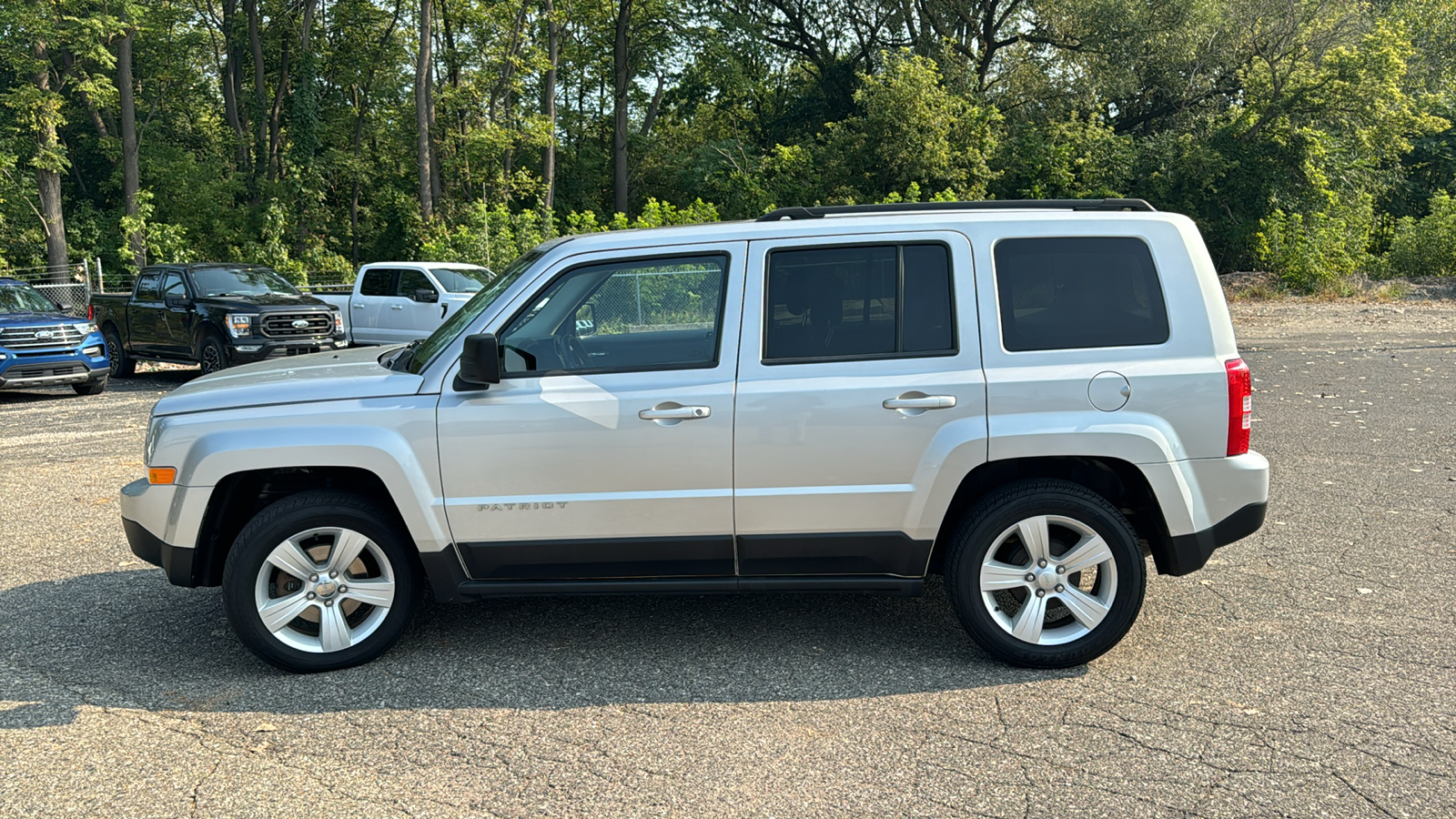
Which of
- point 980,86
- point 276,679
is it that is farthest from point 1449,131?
point 276,679

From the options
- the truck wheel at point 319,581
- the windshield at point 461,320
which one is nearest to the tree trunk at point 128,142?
the windshield at point 461,320

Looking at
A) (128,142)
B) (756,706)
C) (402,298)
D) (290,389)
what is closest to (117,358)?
(402,298)

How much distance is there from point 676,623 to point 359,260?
41.9 metres

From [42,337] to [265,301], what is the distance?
2.90 m

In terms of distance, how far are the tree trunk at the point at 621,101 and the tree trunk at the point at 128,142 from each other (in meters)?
15.6

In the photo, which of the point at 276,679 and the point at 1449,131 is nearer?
the point at 276,679

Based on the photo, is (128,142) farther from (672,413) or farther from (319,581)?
(672,413)

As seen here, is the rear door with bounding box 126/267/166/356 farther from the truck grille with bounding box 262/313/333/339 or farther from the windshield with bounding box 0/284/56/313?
the truck grille with bounding box 262/313/333/339

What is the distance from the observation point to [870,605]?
5469mm

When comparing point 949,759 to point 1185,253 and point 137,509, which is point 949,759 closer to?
point 1185,253

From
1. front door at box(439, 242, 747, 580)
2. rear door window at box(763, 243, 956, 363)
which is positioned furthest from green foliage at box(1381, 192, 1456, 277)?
front door at box(439, 242, 747, 580)

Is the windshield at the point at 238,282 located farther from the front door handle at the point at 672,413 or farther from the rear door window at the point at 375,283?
the front door handle at the point at 672,413

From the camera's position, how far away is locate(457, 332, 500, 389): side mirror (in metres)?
4.37

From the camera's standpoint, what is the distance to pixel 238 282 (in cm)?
1712
